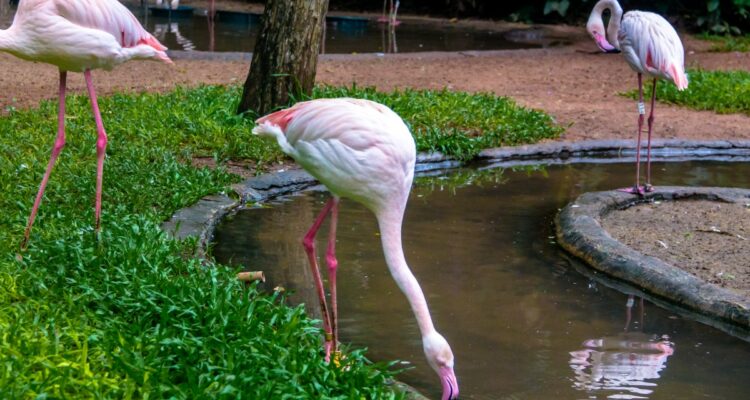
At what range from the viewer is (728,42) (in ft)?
47.3

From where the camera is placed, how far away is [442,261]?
212 inches

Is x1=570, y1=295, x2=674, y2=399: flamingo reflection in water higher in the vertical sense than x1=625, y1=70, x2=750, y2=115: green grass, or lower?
lower

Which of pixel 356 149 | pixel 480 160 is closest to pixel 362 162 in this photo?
pixel 356 149

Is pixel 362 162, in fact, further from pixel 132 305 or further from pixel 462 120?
pixel 462 120

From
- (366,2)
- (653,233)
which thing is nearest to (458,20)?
(366,2)

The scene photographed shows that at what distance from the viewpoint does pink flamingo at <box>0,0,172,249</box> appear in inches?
189

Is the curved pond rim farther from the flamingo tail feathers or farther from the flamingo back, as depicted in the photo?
the flamingo back

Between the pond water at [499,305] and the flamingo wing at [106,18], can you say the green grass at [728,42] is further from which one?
the flamingo wing at [106,18]

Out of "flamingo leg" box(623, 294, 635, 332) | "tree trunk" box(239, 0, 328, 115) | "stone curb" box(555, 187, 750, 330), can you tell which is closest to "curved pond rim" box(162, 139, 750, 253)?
"tree trunk" box(239, 0, 328, 115)

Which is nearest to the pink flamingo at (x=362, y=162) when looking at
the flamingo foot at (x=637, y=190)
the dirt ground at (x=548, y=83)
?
the dirt ground at (x=548, y=83)

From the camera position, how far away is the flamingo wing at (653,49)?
6.84m

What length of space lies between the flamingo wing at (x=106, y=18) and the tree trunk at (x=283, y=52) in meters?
2.64

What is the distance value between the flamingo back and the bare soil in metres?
1.95

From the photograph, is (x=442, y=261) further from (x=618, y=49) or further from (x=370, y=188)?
(x=618, y=49)
